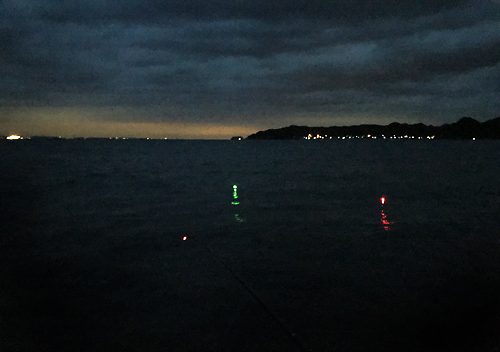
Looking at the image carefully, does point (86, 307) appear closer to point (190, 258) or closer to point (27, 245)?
point (190, 258)

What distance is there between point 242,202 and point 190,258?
12.3 m

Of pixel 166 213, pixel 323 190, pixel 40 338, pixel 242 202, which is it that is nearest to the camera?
pixel 40 338

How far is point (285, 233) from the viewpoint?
15633 mm

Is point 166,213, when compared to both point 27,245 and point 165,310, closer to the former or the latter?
point 27,245

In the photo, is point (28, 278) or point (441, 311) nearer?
point (441, 311)

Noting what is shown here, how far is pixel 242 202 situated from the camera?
961 inches

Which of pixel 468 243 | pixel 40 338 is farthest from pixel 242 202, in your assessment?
pixel 40 338

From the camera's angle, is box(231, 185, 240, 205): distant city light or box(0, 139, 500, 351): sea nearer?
box(0, 139, 500, 351): sea

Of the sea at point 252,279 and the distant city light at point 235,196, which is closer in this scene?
the sea at point 252,279

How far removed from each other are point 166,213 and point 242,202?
5.77 m

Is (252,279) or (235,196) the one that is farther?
(235,196)

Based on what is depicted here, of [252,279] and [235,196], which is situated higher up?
[252,279]

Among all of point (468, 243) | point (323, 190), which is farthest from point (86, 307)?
point (323, 190)

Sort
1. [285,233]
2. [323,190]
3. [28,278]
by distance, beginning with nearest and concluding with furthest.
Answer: [28,278]
[285,233]
[323,190]
